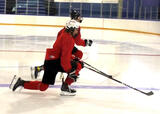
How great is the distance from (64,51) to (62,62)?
0.34 feet

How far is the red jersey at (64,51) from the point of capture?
2.55 metres

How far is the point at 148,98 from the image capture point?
111 inches

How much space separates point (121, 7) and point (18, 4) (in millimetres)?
4364

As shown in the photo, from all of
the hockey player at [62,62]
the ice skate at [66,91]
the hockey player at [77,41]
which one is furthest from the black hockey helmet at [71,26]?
the ice skate at [66,91]

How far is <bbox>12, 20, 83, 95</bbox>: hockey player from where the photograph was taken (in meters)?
2.56

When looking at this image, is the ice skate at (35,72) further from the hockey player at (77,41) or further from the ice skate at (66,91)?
the ice skate at (66,91)

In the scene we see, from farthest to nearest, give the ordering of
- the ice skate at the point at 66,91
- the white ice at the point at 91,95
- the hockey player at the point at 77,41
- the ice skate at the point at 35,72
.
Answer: the ice skate at the point at 35,72, the hockey player at the point at 77,41, the ice skate at the point at 66,91, the white ice at the point at 91,95

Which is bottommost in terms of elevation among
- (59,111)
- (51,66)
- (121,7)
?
(59,111)

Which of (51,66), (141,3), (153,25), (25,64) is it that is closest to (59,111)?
(51,66)

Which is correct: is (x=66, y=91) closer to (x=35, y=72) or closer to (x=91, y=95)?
(x=91, y=95)

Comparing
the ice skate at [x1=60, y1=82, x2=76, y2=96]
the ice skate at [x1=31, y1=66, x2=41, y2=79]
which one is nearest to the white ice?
the ice skate at [x1=60, y1=82, x2=76, y2=96]

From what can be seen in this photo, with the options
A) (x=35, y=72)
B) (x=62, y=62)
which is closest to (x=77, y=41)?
(x=35, y=72)

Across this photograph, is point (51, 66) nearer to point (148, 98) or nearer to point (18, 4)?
point (148, 98)

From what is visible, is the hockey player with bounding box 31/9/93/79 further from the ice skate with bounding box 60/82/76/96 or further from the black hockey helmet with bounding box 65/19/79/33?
the ice skate with bounding box 60/82/76/96
